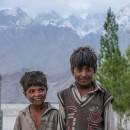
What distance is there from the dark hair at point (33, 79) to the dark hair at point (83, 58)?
229 mm

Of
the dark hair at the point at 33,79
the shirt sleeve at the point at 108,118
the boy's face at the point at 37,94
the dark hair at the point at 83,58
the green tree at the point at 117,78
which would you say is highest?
the green tree at the point at 117,78

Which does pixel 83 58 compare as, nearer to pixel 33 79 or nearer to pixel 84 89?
pixel 84 89

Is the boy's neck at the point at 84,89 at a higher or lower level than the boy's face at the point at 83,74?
lower

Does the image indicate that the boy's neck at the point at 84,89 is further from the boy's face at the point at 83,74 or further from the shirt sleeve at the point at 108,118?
the shirt sleeve at the point at 108,118

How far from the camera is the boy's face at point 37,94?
342 centimetres

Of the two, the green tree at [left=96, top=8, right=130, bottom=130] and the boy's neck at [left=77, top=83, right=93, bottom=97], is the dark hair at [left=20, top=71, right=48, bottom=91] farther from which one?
the green tree at [left=96, top=8, right=130, bottom=130]

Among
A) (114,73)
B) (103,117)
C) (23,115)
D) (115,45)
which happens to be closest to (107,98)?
(103,117)

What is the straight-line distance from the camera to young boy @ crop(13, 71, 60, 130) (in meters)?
3.41

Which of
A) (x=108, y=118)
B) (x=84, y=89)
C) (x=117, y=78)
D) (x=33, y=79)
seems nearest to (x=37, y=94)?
(x=33, y=79)

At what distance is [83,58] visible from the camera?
131 inches

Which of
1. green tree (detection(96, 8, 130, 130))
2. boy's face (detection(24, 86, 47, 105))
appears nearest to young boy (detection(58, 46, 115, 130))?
boy's face (detection(24, 86, 47, 105))

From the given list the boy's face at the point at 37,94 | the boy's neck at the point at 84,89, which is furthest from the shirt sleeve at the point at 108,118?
the boy's face at the point at 37,94

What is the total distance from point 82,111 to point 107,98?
0.67 ft

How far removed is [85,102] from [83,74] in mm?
203
